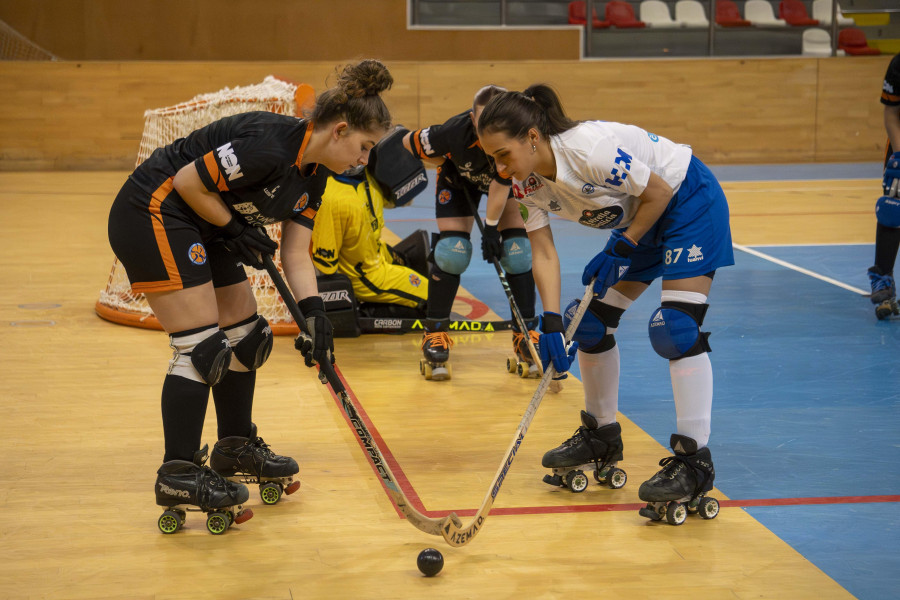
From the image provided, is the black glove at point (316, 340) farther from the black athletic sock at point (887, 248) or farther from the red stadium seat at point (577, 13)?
the red stadium seat at point (577, 13)

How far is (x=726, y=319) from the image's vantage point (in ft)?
17.4

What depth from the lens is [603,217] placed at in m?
2.93

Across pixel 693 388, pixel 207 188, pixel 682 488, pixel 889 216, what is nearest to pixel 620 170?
pixel 693 388

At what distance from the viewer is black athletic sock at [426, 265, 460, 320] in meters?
4.57

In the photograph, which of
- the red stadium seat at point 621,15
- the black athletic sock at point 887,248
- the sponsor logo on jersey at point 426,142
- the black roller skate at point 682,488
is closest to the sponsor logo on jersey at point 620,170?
the black roller skate at point 682,488

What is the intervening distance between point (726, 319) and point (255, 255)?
10.6 ft

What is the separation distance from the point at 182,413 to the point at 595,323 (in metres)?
1.25

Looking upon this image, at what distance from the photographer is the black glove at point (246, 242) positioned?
276 cm

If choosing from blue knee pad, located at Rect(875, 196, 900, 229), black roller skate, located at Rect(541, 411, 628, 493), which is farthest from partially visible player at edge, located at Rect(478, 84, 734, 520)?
blue knee pad, located at Rect(875, 196, 900, 229)

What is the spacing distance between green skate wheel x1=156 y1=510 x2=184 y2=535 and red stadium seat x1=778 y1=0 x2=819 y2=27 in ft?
41.6

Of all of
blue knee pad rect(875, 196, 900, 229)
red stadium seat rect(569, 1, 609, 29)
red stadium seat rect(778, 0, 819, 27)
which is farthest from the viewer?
red stadium seat rect(778, 0, 819, 27)

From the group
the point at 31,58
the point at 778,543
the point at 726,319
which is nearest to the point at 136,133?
the point at 31,58

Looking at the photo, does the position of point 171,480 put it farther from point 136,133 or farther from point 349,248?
point 136,133

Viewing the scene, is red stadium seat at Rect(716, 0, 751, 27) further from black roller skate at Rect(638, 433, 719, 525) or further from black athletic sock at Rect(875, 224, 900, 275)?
black roller skate at Rect(638, 433, 719, 525)
